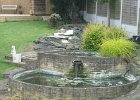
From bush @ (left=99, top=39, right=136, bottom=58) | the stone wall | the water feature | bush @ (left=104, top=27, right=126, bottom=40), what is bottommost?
the water feature

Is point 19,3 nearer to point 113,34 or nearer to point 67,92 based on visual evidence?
point 113,34

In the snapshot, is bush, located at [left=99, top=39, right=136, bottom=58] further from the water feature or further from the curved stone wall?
the curved stone wall

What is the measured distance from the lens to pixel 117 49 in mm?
12273

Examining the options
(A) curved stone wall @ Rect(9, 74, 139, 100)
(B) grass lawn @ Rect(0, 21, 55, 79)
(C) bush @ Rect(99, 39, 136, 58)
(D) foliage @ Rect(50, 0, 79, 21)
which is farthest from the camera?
(D) foliage @ Rect(50, 0, 79, 21)

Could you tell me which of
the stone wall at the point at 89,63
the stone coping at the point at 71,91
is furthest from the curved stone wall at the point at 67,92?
the stone wall at the point at 89,63

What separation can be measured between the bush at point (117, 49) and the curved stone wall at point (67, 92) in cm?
237

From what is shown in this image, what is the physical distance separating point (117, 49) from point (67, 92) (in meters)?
3.21

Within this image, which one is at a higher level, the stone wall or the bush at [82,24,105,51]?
the bush at [82,24,105,51]

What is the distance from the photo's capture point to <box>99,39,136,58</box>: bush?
1227 centimetres

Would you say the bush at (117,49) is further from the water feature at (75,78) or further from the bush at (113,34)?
the bush at (113,34)

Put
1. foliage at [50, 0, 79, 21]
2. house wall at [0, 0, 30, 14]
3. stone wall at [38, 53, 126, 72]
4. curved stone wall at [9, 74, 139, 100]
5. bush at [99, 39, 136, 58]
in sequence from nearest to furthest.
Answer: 1. curved stone wall at [9, 74, 139, 100]
2. stone wall at [38, 53, 126, 72]
3. bush at [99, 39, 136, 58]
4. foliage at [50, 0, 79, 21]
5. house wall at [0, 0, 30, 14]

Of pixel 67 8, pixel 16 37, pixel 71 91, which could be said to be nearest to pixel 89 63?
pixel 71 91

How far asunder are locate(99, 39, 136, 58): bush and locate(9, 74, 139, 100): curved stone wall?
7.78 feet

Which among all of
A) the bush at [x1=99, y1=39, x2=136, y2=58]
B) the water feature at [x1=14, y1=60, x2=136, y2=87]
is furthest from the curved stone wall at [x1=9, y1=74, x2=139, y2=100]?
the bush at [x1=99, y1=39, x2=136, y2=58]
